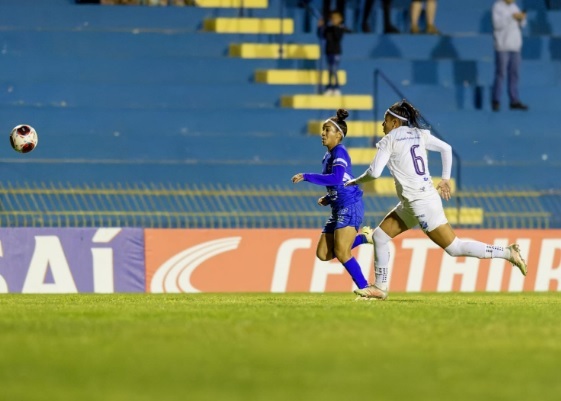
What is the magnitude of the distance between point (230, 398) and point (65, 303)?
8237 millimetres

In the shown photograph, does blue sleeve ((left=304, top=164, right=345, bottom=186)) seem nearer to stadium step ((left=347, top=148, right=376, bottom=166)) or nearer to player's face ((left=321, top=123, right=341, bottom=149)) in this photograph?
player's face ((left=321, top=123, right=341, bottom=149))

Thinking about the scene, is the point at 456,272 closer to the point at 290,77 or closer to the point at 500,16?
the point at 290,77

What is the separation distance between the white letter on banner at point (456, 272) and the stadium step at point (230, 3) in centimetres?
900

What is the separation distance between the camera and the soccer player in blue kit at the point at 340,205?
14648 mm

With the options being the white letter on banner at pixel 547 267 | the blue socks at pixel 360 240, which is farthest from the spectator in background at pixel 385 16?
the blue socks at pixel 360 240

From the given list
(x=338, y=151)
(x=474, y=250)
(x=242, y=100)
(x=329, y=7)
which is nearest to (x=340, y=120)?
(x=338, y=151)

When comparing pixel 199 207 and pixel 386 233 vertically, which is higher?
pixel 386 233

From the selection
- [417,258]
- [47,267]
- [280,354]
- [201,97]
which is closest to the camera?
Result: [280,354]

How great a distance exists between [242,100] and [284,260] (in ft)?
21.9

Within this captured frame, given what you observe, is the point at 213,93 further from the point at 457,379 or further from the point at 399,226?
the point at 457,379

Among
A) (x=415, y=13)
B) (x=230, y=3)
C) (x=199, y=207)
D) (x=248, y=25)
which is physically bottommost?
(x=199, y=207)

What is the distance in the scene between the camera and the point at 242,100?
85.4 ft

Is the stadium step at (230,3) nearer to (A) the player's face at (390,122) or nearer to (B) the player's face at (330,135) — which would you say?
(B) the player's face at (330,135)

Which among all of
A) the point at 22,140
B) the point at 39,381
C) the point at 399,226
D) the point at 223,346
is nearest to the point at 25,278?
the point at 22,140
